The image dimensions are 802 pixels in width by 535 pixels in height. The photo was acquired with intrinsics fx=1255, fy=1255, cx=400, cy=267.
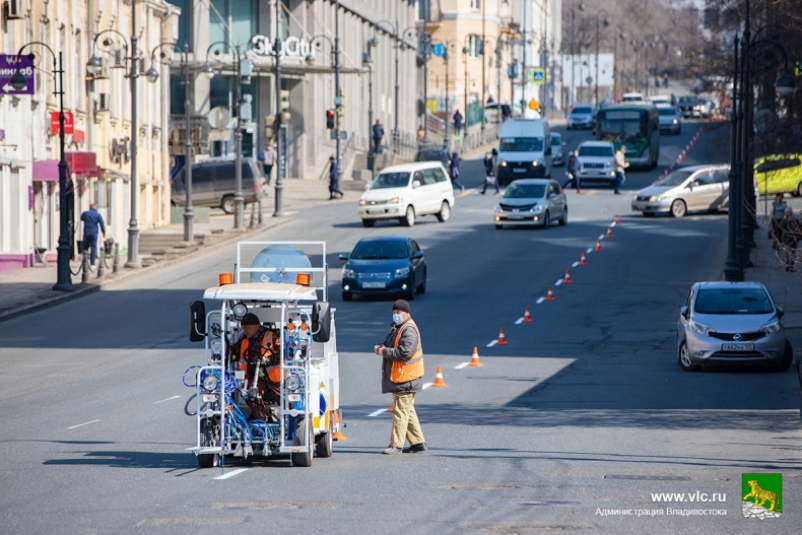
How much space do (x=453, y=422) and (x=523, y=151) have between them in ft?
148

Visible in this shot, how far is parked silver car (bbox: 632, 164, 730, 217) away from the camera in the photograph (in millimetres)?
46938

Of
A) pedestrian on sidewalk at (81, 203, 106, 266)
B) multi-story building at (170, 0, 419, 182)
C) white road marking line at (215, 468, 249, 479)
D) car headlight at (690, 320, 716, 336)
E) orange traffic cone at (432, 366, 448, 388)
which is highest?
multi-story building at (170, 0, 419, 182)

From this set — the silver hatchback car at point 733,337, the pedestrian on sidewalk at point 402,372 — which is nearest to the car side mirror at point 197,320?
the pedestrian on sidewalk at point 402,372

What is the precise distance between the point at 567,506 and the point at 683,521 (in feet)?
3.46

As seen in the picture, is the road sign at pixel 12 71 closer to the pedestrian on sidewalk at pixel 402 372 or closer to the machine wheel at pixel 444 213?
the machine wheel at pixel 444 213

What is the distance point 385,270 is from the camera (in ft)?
100.0

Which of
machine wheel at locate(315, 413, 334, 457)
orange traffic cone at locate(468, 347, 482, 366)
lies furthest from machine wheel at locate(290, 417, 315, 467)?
orange traffic cone at locate(468, 347, 482, 366)

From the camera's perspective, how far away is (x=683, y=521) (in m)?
10.1

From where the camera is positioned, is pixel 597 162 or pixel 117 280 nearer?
pixel 117 280

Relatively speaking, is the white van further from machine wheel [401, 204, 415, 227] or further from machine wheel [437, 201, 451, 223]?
machine wheel [401, 204, 415, 227]

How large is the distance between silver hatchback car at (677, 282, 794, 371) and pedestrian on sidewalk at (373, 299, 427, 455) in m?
9.45

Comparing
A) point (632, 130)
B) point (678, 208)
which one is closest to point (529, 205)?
point (678, 208)

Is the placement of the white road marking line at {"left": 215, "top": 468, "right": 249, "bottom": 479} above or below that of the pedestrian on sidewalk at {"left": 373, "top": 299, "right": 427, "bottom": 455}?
below

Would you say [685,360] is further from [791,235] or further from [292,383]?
[292,383]
